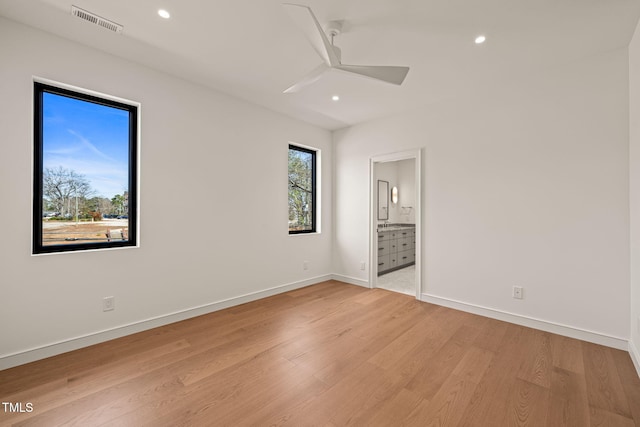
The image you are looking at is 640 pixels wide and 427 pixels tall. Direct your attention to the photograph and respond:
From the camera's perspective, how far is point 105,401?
69.3 inches

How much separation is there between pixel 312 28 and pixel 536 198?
9.03 feet

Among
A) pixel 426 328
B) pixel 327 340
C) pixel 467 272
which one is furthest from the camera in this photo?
pixel 467 272

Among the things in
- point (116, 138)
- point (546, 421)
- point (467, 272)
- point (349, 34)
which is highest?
point (349, 34)

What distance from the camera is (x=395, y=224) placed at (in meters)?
6.77

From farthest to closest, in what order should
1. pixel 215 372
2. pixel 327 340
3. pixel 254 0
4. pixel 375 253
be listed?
pixel 375 253, pixel 327 340, pixel 215 372, pixel 254 0

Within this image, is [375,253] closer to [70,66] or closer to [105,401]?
[105,401]

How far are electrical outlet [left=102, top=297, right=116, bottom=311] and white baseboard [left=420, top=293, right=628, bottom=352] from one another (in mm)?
3553

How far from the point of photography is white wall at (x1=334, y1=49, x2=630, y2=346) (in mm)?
2482

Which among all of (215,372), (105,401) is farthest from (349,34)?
(105,401)

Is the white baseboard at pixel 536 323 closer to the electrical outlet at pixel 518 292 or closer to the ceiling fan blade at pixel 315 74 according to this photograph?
the electrical outlet at pixel 518 292

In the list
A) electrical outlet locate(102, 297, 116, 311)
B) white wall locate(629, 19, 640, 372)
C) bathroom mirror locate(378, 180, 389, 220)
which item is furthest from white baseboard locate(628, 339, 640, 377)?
electrical outlet locate(102, 297, 116, 311)

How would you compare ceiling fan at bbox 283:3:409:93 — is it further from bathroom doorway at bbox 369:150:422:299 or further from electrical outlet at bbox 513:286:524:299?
electrical outlet at bbox 513:286:524:299

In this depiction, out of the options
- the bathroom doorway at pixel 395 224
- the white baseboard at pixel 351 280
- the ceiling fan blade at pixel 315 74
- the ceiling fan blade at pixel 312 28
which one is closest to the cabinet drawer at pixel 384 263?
the bathroom doorway at pixel 395 224

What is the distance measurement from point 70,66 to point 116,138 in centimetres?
64
